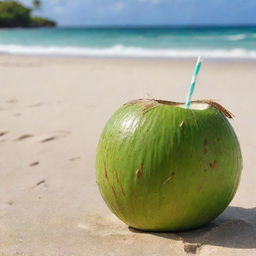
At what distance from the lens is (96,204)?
3277 millimetres

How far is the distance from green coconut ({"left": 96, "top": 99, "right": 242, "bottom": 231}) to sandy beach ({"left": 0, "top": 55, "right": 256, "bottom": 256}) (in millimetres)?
162

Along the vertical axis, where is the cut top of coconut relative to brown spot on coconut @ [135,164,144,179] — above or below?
above

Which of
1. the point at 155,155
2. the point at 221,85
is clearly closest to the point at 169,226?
the point at 155,155

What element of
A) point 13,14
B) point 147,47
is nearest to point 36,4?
point 13,14

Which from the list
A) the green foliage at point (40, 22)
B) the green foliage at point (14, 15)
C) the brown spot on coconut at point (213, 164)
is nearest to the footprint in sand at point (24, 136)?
the brown spot on coconut at point (213, 164)

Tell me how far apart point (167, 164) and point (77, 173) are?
1659mm

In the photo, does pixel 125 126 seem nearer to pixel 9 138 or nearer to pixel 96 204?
pixel 96 204

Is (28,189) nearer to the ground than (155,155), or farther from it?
nearer to the ground

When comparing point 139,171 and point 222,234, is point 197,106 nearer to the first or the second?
point 139,171

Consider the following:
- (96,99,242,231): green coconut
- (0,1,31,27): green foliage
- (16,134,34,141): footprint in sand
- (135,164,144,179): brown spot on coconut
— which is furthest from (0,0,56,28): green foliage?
(135,164,144,179): brown spot on coconut

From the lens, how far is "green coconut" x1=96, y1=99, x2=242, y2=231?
2455mm

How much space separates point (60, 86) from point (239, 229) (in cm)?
610

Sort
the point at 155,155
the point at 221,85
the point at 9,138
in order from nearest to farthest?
the point at 155,155, the point at 9,138, the point at 221,85

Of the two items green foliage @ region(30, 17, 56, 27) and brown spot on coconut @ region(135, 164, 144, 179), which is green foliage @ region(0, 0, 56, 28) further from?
brown spot on coconut @ region(135, 164, 144, 179)
